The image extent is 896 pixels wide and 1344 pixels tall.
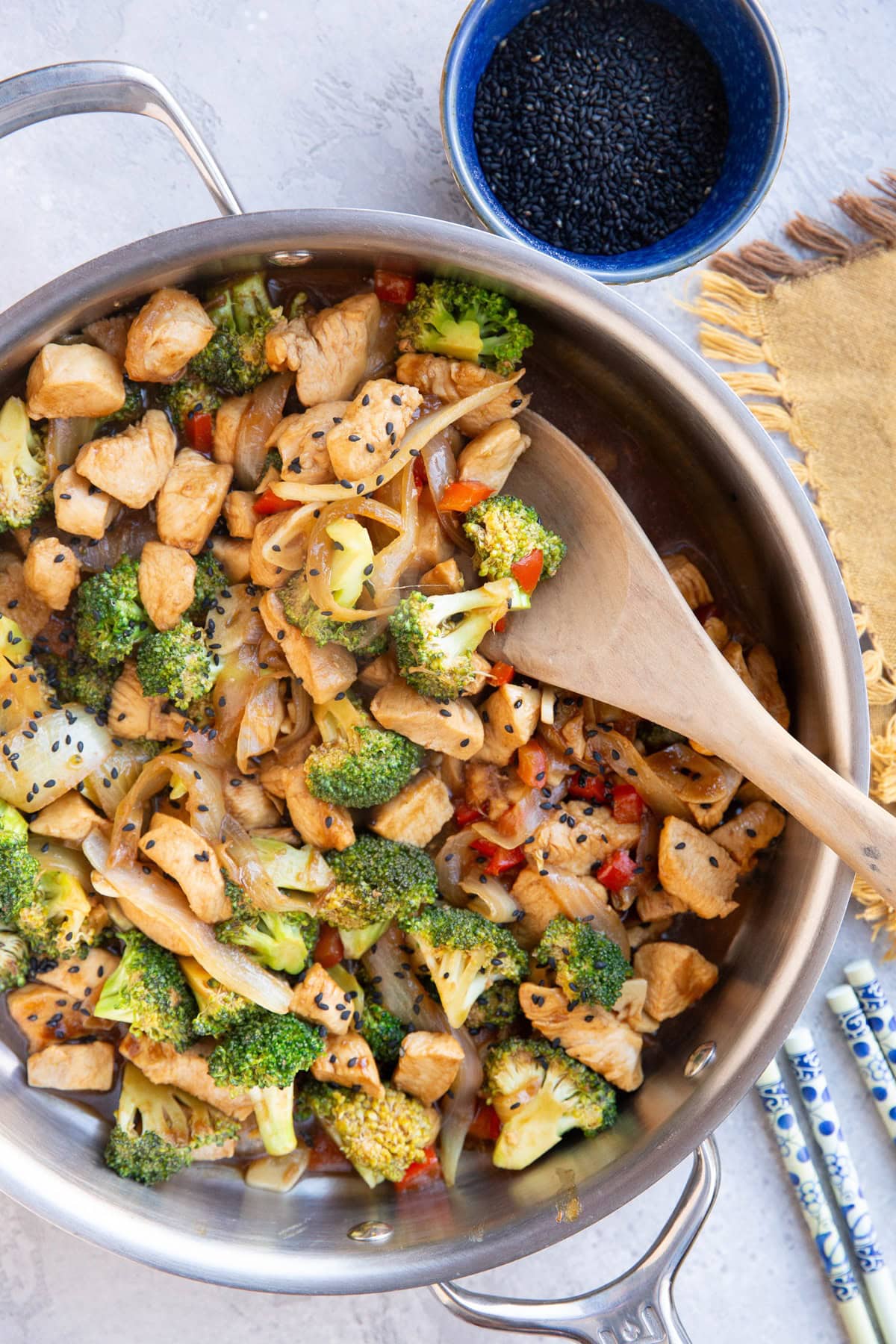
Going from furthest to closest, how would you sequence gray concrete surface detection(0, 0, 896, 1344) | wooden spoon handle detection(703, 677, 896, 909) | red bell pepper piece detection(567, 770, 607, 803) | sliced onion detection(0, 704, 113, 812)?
gray concrete surface detection(0, 0, 896, 1344), red bell pepper piece detection(567, 770, 607, 803), sliced onion detection(0, 704, 113, 812), wooden spoon handle detection(703, 677, 896, 909)

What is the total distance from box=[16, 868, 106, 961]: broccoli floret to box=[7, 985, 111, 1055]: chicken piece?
12 cm

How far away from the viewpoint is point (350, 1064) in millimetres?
2562

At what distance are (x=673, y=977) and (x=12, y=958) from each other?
1634 mm

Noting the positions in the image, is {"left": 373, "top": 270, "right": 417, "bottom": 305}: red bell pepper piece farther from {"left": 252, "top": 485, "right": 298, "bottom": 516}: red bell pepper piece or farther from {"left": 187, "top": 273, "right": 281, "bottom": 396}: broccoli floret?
{"left": 252, "top": 485, "right": 298, "bottom": 516}: red bell pepper piece

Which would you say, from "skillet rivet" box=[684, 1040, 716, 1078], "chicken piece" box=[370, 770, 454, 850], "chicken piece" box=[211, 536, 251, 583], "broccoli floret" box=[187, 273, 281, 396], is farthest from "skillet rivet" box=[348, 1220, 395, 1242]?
"broccoli floret" box=[187, 273, 281, 396]

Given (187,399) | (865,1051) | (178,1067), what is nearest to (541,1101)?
(178,1067)

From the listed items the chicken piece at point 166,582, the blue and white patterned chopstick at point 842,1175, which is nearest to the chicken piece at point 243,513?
the chicken piece at point 166,582

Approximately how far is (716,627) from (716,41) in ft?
5.16

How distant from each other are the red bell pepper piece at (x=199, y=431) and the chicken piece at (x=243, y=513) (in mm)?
155

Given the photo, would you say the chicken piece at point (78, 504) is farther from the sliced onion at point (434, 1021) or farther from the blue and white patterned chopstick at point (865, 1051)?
the blue and white patterned chopstick at point (865, 1051)

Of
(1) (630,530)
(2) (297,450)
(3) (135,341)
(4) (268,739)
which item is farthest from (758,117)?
(4) (268,739)

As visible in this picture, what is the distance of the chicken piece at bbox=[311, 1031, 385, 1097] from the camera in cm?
256

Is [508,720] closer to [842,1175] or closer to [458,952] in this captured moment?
[458,952]

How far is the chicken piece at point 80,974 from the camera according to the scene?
2590 millimetres
